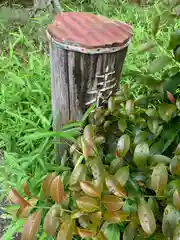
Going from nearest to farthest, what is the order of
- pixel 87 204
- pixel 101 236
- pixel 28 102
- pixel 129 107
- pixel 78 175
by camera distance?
pixel 87 204 → pixel 101 236 → pixel 78 175 → pixel 129 107 → pixel 28 102

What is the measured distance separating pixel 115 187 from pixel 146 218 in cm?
14

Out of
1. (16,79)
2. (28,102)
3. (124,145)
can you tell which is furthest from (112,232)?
(16,79)

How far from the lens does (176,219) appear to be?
1073mm

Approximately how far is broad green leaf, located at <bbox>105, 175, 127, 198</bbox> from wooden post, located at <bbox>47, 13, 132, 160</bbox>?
0.53 meters

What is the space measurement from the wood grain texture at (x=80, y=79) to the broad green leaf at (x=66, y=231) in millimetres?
623

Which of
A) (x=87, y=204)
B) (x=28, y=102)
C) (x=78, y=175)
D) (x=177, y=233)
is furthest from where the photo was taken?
(x=28, y=102)

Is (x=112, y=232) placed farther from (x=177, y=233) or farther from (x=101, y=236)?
(x=177, y=233)

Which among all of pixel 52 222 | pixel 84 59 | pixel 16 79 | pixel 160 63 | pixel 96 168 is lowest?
pixel 16 79

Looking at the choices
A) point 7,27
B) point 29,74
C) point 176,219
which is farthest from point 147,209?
point 7,27

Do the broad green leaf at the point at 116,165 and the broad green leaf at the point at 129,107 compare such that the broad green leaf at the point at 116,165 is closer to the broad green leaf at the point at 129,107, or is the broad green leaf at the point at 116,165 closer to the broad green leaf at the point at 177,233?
the broad green leaf at the point at 129,107

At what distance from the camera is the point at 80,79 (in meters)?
1.53

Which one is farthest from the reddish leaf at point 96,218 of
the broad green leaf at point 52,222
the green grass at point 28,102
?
the green grass at point 28,102

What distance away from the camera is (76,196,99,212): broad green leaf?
44.8 inches

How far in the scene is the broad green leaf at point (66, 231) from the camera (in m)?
1.12
